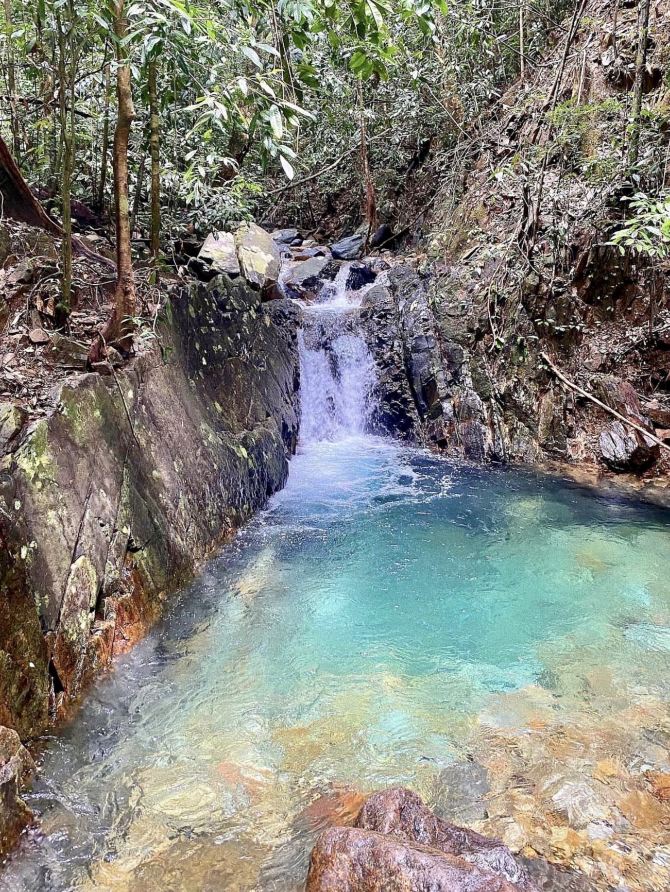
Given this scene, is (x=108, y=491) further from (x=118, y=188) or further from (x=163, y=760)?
Result: (x=118, y=188)

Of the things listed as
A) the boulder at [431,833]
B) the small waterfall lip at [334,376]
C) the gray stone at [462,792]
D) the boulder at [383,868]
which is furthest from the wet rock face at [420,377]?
the boulder at [383,868]

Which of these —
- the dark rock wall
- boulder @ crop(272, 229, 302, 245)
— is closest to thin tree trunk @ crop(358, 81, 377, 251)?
boulder @ crop(272, 229, 302, 245)

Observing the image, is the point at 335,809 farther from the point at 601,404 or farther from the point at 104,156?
the point at 104,156

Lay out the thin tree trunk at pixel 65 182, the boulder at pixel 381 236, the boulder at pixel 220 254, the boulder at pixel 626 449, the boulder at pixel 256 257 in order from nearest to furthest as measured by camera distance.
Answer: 1. the thin tree trunk at pixel 65 182
2. the boulder at pixel 626 449
3. the boulder at pixel 220 254
4. the boulder at pixel 256 257
5. the boulder at pixel 381 236

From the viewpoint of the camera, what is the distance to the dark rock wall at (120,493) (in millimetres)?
3404

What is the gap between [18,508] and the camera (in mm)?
3496

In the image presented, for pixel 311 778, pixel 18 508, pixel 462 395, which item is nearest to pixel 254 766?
pixel 311 778

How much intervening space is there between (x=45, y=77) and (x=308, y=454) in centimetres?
655

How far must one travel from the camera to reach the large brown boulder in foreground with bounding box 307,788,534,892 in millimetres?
2135

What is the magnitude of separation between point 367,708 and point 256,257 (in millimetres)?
7485

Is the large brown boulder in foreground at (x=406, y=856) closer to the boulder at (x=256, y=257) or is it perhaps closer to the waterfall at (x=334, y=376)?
the boulder at (x=256, y=257)

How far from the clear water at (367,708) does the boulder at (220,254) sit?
3923mm

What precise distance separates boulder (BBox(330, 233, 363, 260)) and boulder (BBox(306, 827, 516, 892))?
1367 cm

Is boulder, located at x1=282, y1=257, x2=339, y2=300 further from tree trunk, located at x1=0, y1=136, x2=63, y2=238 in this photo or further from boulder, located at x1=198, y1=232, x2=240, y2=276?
tree trunk, located at x1=0, y1=136, x2=63, y2=238
